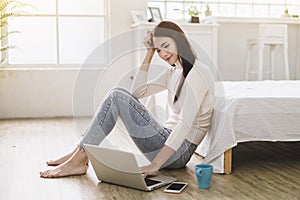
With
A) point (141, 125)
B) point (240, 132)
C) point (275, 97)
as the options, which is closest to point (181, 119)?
point (141, 125)

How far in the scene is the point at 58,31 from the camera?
5559 millimetres

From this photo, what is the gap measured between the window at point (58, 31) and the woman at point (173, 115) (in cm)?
290

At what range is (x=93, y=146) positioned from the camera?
2.54m

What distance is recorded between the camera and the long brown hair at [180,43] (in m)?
2.66

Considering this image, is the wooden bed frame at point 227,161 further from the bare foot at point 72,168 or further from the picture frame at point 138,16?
the picture frame at point 138,16

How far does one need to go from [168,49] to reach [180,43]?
74mm

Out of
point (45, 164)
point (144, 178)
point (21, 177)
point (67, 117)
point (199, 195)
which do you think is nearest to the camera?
point (199, 195)

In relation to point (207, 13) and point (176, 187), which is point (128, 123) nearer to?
point (176, 187)

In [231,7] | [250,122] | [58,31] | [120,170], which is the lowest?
[120,170]

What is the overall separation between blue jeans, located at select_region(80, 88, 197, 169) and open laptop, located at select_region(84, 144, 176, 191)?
4.7 inches

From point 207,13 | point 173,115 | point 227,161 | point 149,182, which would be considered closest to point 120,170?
point 149,182

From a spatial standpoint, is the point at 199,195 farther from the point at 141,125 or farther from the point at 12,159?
the point at 12,159

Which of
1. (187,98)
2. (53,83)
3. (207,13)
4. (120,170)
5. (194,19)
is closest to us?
(120,170)

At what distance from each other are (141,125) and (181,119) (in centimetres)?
25
